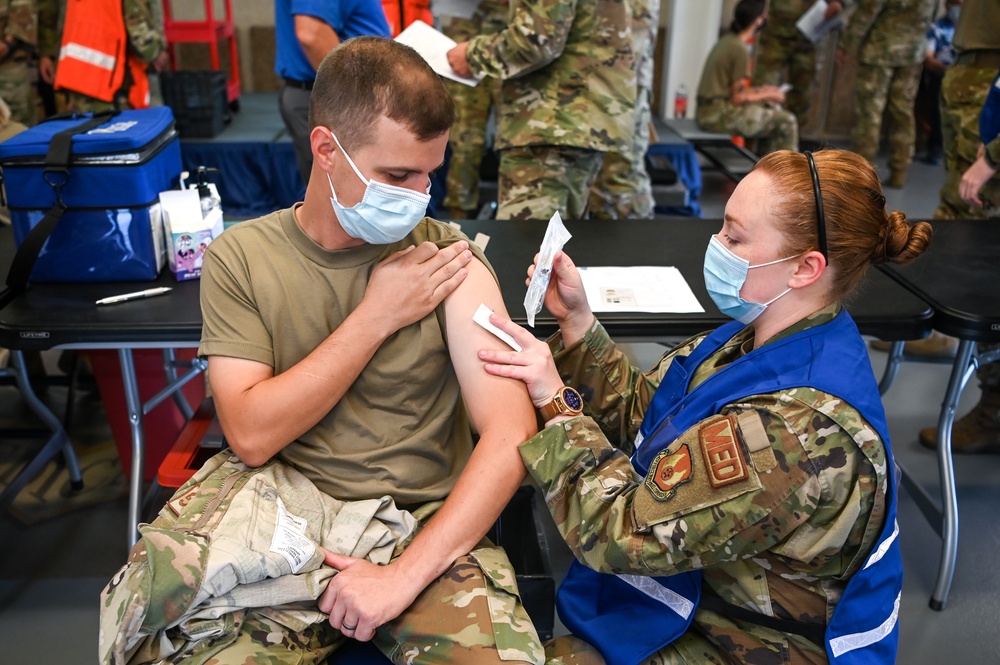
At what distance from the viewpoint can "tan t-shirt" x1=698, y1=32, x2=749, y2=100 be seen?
222 inches

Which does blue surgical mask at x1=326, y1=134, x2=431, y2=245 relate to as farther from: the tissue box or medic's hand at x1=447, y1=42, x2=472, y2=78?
medic's hand at x1=447, y1=42, x2=472, y2=78

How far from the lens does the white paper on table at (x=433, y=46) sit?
2.78 metres

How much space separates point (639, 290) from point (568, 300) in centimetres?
53

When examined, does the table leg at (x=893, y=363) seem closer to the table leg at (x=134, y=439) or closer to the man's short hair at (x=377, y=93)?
the man's short hair at (x=377, y=93)

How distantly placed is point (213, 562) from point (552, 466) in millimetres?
508

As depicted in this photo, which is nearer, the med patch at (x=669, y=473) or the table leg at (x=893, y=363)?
the med patch at (x=669, y=473)

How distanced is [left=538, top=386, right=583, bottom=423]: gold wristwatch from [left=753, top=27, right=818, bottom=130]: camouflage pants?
5.52m

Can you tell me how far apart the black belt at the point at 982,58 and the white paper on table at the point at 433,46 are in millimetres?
1943

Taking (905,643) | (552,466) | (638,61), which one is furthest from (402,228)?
(638,61)

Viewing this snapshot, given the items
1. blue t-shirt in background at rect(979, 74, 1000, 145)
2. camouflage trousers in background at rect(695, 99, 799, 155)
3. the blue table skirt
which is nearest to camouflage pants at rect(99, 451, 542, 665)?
blue t-shirt in background at rect(979, 74, 1000, 145)

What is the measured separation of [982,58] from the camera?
3221 millimetres

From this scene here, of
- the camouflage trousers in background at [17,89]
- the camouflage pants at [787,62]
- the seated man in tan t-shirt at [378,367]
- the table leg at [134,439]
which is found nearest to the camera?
the seated man in tan t-shirt at [378,367]

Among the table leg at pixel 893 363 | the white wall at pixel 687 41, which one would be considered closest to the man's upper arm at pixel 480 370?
the table leg at pixel 893 363

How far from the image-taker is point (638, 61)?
9.64 feet
